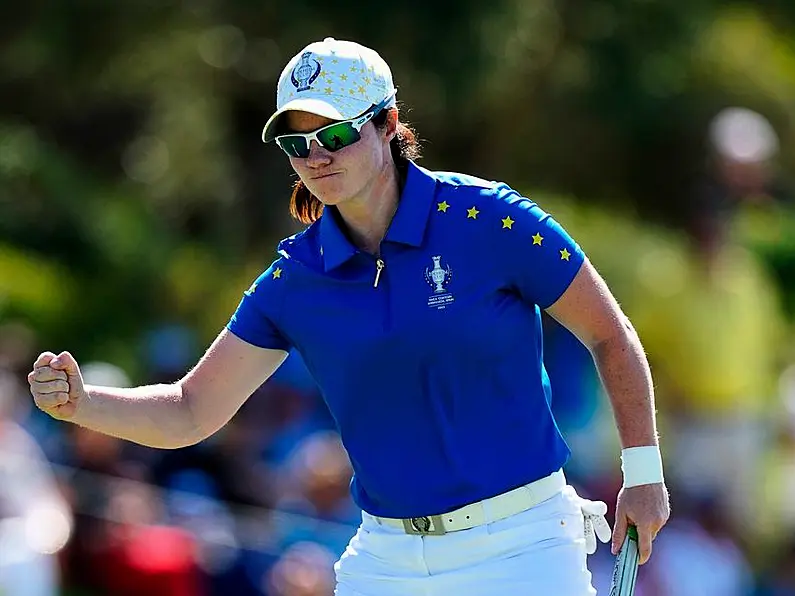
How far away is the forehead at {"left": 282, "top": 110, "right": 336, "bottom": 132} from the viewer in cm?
411

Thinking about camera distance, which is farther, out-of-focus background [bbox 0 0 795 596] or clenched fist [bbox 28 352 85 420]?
out-of-focus background [bbox 0 0 795 596]

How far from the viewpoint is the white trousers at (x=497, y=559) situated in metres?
4.13

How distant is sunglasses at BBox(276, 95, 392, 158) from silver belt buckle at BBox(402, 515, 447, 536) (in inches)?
38.1

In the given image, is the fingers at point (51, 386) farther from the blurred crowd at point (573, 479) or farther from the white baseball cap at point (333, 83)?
the blurred crowd at point (573, 479)

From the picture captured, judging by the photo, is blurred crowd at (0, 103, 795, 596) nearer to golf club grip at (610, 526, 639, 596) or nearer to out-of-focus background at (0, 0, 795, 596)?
out-of-focus background at (0, 0, 795, 596)

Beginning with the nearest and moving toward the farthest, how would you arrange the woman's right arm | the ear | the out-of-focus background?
the ear, the woman's right arm, the out-of-focus background

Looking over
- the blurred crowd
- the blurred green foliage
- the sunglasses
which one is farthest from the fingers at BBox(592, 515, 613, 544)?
the blurred green foliage

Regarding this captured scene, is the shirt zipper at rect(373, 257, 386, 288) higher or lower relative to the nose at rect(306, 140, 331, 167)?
lower

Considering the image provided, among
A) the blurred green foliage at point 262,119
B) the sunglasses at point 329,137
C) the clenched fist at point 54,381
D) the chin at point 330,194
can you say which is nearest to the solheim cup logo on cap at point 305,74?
the sunglasses at point 329,137

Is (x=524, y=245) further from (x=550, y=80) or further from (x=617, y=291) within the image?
(x=550, y=80)

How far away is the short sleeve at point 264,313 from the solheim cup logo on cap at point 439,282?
45cm

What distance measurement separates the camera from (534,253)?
4.10m

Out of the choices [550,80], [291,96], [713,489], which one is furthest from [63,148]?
[291,96]

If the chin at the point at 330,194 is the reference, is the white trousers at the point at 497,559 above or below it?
below
